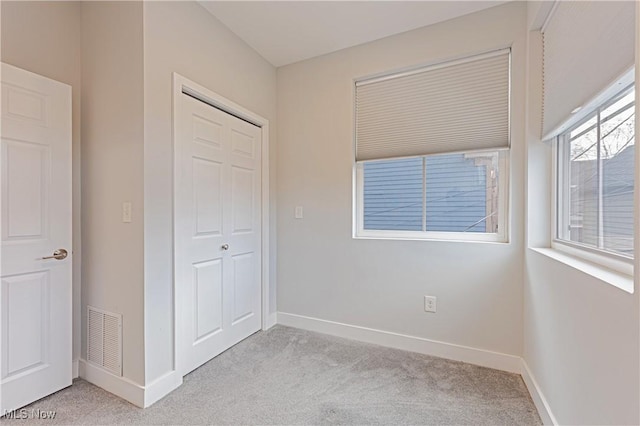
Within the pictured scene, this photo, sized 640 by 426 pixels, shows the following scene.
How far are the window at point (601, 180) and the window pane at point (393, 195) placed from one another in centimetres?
97

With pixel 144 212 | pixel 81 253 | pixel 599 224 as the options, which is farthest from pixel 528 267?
pixel 81 253

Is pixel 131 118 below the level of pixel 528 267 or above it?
above

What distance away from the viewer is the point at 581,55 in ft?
4.21

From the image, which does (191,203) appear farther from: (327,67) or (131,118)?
(327,67)

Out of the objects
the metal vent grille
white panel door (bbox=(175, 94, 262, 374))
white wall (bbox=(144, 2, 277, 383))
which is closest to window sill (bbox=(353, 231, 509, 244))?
white panel door (bbox=(175, 94, 262, 374))

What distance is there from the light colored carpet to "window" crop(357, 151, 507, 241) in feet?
3.33

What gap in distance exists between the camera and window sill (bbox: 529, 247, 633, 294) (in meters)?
0.96

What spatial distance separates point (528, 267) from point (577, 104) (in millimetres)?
1068

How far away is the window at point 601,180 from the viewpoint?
1076mm

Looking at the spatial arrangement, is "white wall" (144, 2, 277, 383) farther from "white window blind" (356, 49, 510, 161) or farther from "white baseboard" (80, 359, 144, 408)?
"white window blind" (356, 49, 510, 161)

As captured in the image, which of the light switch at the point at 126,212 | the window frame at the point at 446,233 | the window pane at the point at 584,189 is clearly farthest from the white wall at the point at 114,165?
the window pane at the point at 584,189

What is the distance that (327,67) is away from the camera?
2732 millimetres

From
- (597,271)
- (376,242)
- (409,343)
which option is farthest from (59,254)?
(597,271)

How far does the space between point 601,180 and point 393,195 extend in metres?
1.43
